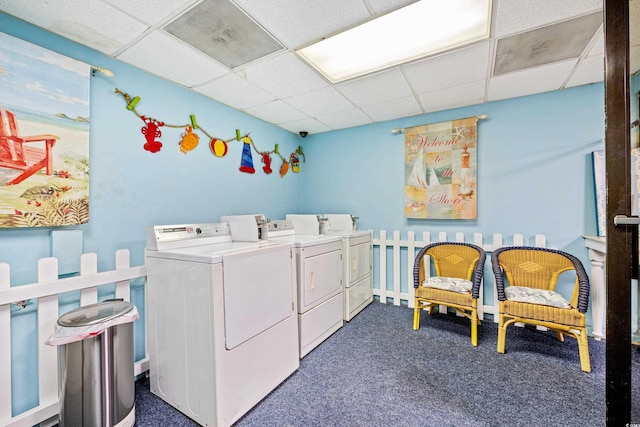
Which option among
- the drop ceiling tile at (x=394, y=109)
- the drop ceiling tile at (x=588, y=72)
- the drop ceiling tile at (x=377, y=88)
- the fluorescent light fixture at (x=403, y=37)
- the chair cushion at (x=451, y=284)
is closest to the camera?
the fluorescent light fixture at (x=403, y=37)

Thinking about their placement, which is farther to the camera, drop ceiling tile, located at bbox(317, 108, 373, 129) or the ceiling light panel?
drop ceiling tile, located at bbox(317, 108, 373, 129)

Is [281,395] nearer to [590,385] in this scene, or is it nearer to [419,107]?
[590,385]

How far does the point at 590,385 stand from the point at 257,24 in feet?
10.8

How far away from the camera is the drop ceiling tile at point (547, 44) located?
Result: 65.6 inches

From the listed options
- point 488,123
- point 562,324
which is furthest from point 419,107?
point 562,324

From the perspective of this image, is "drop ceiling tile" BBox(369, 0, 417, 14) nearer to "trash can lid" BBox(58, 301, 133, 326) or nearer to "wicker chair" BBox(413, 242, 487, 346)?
"wicker chair" BBox(413, 242, 487, 346)

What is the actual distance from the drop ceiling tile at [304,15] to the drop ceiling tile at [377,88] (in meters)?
0.72

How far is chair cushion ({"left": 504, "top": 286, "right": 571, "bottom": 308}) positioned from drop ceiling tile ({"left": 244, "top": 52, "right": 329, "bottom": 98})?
8.22 ft

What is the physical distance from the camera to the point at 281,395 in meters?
1.76

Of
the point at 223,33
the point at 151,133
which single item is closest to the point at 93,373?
the point at 151,133

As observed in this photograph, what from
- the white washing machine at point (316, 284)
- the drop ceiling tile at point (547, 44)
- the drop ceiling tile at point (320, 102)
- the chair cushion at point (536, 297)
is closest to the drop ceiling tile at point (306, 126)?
the drop ceiling tile at point (320, 102)

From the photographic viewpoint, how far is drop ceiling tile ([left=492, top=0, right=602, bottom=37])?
1477 millimetres

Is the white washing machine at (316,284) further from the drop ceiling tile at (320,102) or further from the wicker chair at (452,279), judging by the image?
the drop ceiling tile at (320,102)

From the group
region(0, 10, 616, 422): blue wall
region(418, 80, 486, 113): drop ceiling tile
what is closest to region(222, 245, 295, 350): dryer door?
region(0, 10, 616, 422): blue wall
